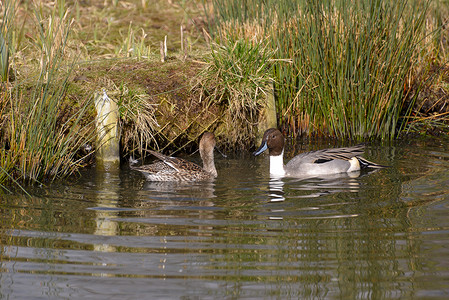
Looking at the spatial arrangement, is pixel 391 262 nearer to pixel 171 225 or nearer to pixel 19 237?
pixel 171 225

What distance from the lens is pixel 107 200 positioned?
6090mm

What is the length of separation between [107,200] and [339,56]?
11.9 ft

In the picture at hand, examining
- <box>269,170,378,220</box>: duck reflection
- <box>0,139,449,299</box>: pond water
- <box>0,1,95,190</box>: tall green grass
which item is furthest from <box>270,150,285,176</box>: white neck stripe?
<box>0,1,95,190</box>: tall green grass

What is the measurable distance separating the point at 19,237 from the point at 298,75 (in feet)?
15.4

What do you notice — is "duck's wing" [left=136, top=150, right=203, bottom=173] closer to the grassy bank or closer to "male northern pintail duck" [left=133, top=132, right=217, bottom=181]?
"male northern pintail duck" [left=133, top=132, right=217, bottom=181]

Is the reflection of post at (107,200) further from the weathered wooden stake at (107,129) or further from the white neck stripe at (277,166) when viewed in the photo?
the white neck stripe at (277,166)

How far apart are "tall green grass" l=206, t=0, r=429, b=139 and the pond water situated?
1.57m

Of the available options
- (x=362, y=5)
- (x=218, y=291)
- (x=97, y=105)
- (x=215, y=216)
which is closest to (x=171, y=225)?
(x=215, y=216)

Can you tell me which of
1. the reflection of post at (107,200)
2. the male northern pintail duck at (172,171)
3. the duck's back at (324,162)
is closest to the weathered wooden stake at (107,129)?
the reflection of post at (107,200)

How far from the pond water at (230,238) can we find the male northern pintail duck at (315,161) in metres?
0.34

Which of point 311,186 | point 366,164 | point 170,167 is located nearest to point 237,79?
point 170,167

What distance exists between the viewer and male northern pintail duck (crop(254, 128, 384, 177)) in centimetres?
756

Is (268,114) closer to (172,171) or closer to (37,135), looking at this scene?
(172,171)

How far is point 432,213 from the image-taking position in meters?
5.41
